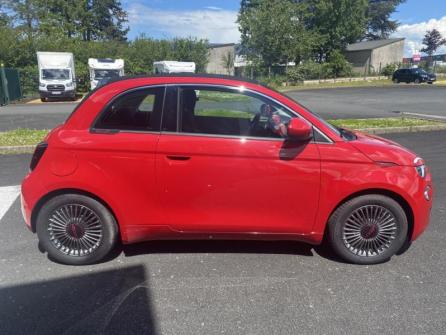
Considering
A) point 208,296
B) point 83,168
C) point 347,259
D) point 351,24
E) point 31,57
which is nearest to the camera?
point 208,296

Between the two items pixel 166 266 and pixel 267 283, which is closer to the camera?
pixel 267 283

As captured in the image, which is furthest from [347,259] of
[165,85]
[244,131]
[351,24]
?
[351,24]

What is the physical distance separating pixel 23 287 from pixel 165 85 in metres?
2.09

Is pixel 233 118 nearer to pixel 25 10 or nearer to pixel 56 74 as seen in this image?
pixel 56 74

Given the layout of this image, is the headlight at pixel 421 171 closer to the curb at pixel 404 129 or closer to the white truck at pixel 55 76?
the curb at pixel 404 129

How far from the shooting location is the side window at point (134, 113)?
3459 millimetres

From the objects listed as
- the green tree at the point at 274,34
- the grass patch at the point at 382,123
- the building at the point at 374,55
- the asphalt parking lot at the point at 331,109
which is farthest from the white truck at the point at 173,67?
the building at the point at 374,55

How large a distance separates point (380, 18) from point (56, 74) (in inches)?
2512

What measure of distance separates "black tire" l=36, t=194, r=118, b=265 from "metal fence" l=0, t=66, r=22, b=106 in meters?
23.1

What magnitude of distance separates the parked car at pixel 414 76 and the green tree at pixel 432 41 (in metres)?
42.7

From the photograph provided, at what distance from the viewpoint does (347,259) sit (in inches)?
144

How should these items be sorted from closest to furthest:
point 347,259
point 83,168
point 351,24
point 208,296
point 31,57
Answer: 1. point 208,296
2. point 83,168
3. point 347,259
4. point 31,57
5. point 351,24

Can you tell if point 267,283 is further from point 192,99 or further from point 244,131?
point 192,99

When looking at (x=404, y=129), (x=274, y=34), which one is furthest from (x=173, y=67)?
(x=404, y=129)
